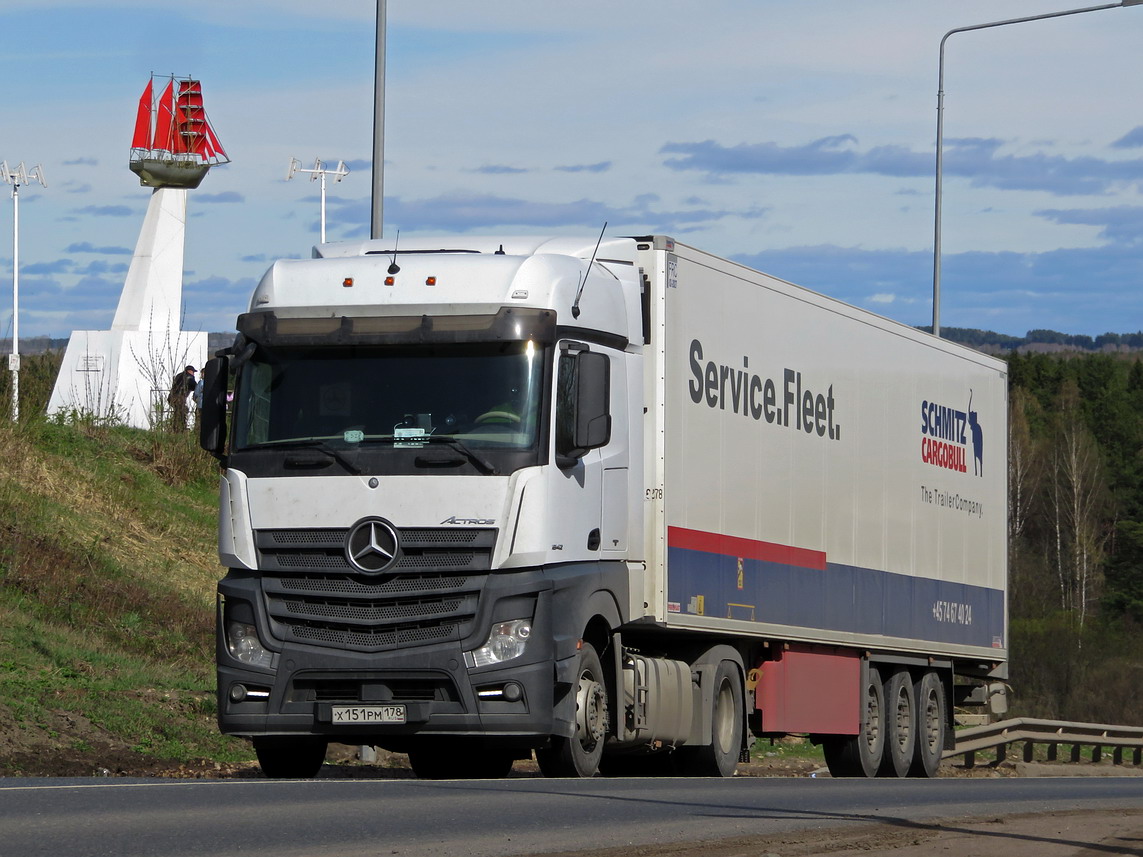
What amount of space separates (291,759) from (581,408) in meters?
Result: 3.54

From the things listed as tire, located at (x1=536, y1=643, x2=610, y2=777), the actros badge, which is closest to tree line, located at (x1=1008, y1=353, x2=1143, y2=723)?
tire, located at (x1=536, y1=643, x2=610, y2=777)

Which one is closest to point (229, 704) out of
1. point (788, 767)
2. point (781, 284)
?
point (781, 284)

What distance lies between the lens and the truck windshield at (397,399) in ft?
42.2

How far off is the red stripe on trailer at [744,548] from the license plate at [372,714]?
112 inches

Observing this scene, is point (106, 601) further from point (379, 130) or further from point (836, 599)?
point (836, 599)

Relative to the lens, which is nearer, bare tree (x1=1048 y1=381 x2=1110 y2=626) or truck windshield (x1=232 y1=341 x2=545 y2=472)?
truck windshield (x1=232 y1=341 x2=545 y2=472)

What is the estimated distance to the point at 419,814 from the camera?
10.2 m

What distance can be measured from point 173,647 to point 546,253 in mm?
8855

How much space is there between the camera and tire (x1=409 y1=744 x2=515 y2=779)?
1524 cm

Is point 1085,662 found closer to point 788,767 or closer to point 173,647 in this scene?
point 788,767

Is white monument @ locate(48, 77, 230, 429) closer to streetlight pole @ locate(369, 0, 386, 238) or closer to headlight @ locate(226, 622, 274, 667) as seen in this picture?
streetlight pole @ locate(369, 0, 386, 238)

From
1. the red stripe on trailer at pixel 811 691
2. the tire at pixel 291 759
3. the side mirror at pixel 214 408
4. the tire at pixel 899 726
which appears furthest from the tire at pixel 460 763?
the tire at pixel 899 726

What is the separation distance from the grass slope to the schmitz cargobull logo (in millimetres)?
7908

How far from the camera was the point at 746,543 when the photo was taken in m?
16.2
